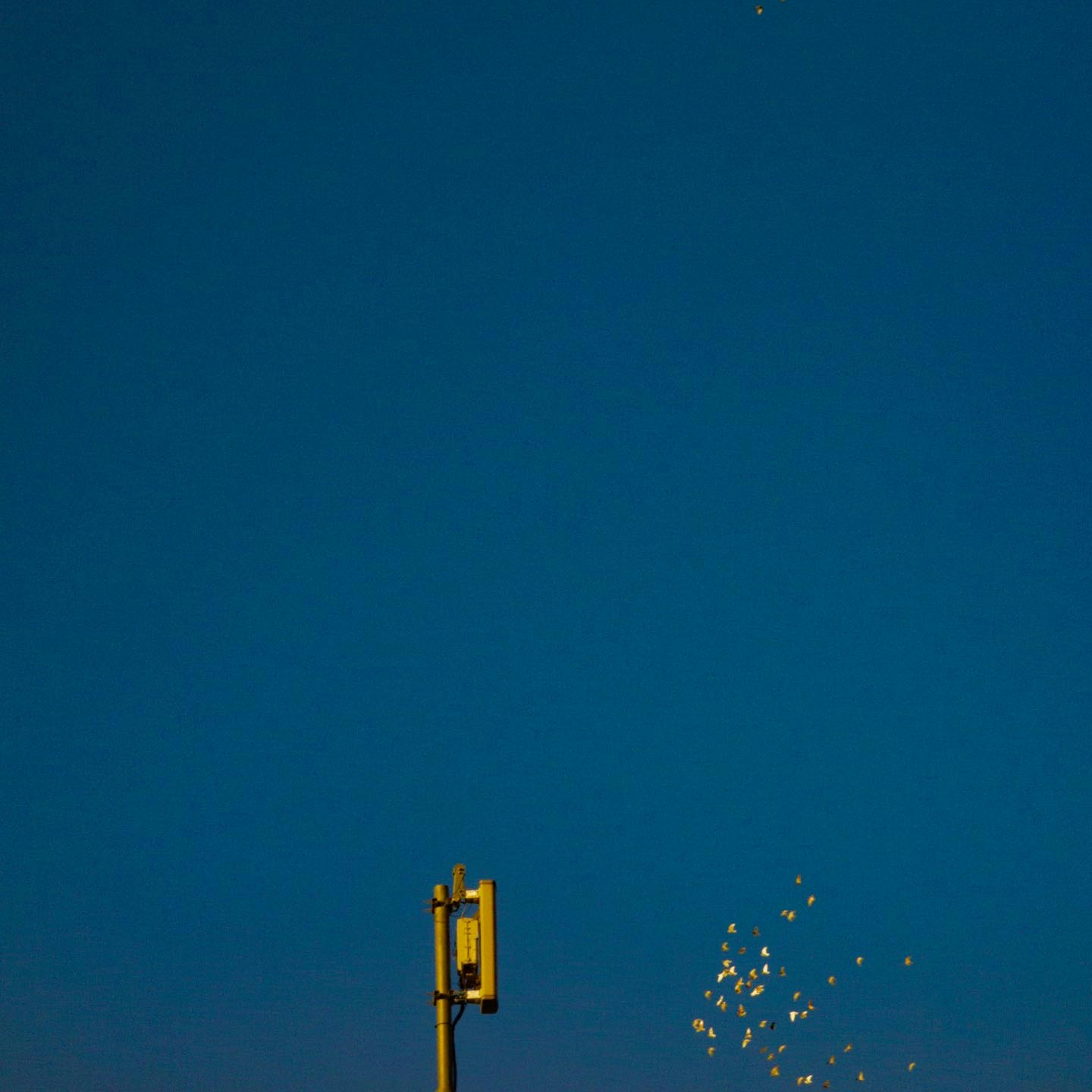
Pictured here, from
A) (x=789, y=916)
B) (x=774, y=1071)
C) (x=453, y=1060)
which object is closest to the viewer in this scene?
(x=453, y=1060)

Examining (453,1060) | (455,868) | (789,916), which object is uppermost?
(789,916)

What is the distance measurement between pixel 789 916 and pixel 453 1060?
21.5 ft

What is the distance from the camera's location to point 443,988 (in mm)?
20719

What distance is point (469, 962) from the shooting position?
2073cm

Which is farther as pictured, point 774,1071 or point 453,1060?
point 774,1071

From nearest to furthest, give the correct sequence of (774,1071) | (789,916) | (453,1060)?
(453,1060) < (774,1071) < (789,916)

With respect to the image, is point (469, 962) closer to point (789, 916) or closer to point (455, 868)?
point (455, 868)

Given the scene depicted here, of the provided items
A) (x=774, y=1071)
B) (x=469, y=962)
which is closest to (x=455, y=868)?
(x=469, y=962)

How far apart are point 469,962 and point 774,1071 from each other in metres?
4.88

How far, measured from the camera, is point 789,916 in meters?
26.2

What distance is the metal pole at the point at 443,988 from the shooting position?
20.6 meters

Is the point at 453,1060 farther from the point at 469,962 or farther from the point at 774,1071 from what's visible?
the point at 774,1071

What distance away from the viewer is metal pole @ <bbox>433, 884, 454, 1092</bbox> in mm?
20609

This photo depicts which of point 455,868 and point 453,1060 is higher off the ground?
point 455,868
